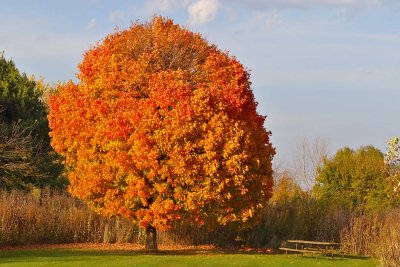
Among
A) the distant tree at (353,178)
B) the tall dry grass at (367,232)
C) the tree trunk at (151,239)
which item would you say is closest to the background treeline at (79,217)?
the tall dry grass at (367,232)

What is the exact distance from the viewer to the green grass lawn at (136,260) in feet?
79.2

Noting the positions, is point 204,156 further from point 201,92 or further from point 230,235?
point 230,235

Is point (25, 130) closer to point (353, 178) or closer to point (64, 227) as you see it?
point (64, 227)

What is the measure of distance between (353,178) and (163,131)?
1244 inches

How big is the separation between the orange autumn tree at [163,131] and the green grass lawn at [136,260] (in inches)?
66.3

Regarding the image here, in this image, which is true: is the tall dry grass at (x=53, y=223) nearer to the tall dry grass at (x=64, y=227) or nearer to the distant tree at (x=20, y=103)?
the tall dry grass at (x=64, y=227)

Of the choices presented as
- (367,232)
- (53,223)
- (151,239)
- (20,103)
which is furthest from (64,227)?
(367,232)

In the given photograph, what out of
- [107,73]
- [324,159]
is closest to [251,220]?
[107,73]

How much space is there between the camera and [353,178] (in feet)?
178

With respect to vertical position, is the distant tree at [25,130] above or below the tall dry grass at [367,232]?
above

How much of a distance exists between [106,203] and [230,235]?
10.3 m

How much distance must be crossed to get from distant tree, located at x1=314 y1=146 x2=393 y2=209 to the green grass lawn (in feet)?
81.3

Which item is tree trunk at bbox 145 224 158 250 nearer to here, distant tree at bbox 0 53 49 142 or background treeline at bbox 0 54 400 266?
background treeline at bbox 0 54 400 266

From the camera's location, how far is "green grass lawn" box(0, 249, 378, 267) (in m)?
24.1
